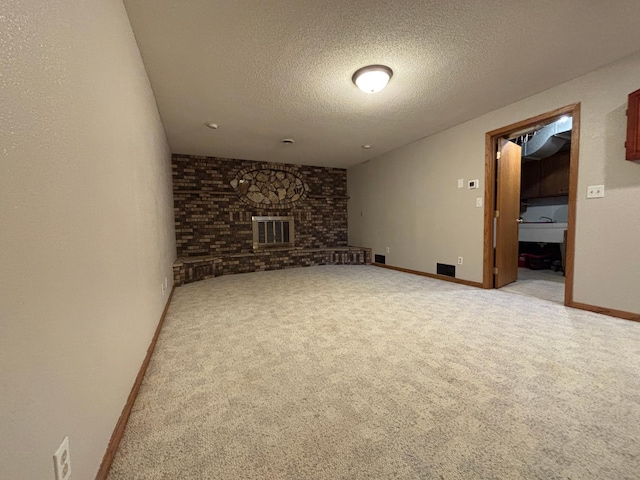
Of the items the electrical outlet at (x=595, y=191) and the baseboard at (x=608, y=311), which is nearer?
the baseboard at (x=608, y=311)

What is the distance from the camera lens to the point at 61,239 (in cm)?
72

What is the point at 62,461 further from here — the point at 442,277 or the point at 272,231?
the point at 272,231

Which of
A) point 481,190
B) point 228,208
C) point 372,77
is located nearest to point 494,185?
point 481,190

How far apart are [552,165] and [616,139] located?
11.7 ft

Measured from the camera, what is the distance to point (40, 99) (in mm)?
655

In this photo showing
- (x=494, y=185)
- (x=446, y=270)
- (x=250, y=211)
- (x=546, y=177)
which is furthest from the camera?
(x=250, y=211)

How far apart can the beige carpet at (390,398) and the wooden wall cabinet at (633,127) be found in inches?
53.8

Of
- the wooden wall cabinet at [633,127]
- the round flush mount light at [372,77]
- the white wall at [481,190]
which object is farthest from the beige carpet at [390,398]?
the round flush mount light at [372,77]

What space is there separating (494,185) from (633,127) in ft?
3.97

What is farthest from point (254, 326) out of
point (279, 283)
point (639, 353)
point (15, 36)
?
point (639, 353)

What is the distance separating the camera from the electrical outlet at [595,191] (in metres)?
2.26

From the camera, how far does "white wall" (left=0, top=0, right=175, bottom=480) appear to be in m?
0.53

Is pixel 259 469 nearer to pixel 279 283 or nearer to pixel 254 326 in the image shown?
pixel 254 326

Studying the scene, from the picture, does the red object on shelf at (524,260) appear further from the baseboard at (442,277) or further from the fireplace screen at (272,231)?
the fireplace screen at (272,231)
